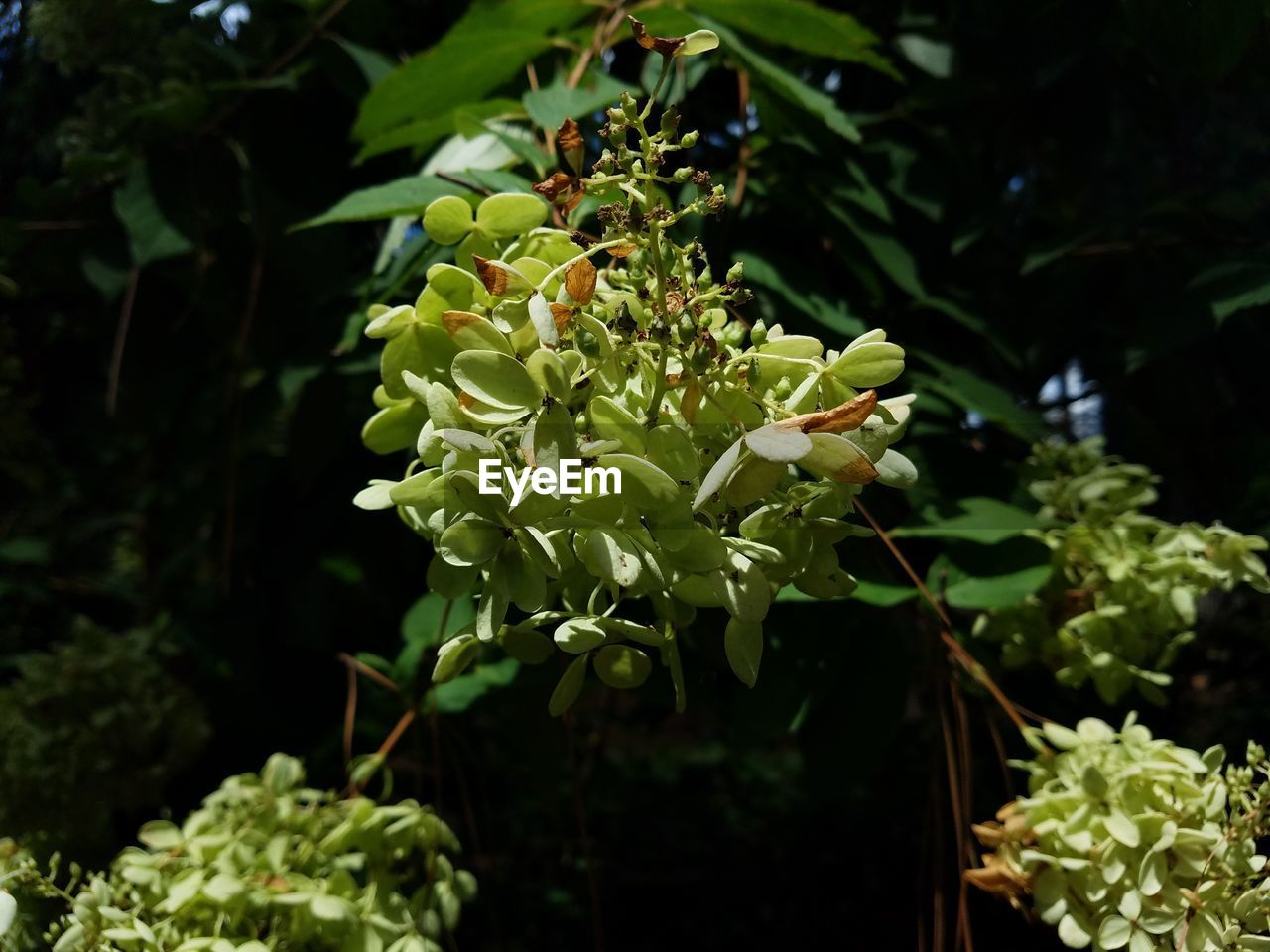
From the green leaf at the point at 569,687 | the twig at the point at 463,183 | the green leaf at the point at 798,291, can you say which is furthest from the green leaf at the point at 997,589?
the twig at the point at 463,183

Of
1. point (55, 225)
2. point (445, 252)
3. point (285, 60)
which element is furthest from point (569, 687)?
point (55, 225)

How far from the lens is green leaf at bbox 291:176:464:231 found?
869 mm

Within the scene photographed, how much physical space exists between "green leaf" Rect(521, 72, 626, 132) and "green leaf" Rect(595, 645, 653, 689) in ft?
1.77

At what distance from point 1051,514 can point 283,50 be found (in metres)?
1.44

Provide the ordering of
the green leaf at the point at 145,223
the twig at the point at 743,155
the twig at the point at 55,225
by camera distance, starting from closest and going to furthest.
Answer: the twig at the point at 743,155 → the green leaf at the point at 145,223 → the twig at the point at 55,225

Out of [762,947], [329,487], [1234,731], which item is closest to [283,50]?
[329,487]

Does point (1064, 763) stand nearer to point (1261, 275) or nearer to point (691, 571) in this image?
point (691, 571)

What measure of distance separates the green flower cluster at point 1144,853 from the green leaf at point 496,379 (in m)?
0.60

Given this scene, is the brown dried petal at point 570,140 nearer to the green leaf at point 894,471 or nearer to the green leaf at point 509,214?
the green leaf at point 509,214

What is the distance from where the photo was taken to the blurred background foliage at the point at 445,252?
107 cm

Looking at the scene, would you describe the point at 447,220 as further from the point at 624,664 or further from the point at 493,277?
the point at 624,664

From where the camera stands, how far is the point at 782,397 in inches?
24.7

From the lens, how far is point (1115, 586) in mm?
1047

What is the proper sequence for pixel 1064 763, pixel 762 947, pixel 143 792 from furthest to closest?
pixel 762 947
pixel 143 792
pixel 1064 763
